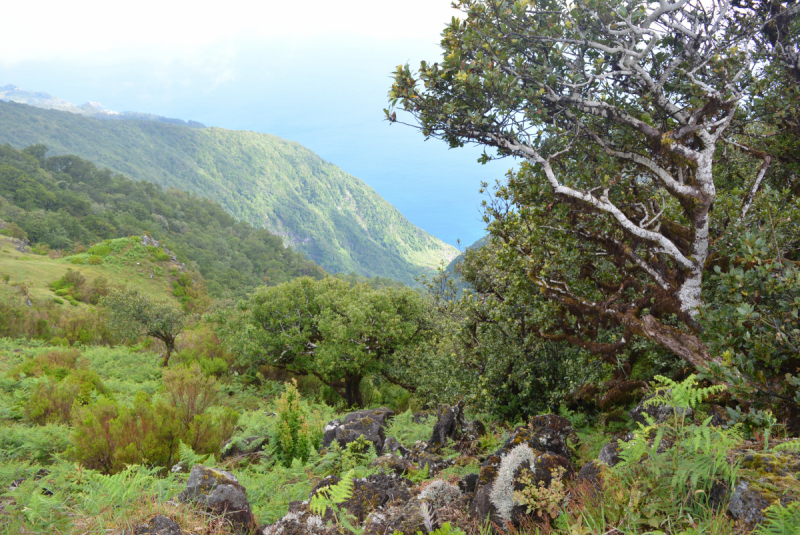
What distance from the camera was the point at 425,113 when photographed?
303 inches

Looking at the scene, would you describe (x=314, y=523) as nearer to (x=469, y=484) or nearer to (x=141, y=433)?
(x=469, y=484)

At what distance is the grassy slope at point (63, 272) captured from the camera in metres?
41.9

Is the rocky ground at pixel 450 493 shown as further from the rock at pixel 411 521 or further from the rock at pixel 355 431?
→ the rock at pixel 355 431

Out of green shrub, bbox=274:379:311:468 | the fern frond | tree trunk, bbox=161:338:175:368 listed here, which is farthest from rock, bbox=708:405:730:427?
tree trunk, bbox=161:338:175:368

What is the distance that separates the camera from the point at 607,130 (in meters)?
7.86

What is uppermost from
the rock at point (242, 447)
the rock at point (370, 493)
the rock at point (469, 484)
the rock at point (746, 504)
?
the rock at point (746, 504)

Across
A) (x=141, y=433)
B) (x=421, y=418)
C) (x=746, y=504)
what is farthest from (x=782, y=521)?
(x=421, y=418)

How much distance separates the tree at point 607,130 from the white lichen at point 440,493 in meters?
3.91

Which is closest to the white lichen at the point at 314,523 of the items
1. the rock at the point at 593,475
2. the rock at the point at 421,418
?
the rock at the point at 593,475

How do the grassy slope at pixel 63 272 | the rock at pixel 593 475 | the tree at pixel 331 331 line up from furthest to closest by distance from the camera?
the grassy slope at pixel 63 272, the tree at pixel 331 331, the rock at pixel 593 475

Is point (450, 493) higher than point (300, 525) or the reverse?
higher

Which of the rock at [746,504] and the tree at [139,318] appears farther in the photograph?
the tree at [139,318]

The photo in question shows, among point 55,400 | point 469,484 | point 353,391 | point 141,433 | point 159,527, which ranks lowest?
point 55,400

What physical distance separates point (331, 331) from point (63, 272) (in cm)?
4982
